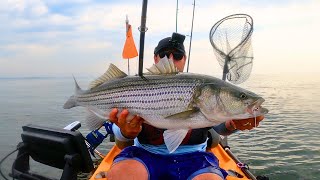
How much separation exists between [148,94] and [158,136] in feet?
4.14

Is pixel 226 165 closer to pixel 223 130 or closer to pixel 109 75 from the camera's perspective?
pixel 223 130

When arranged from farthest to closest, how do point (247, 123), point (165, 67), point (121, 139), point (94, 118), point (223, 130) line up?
point (223, 130), point (121, 139), point (94, 118), point (247, 123), point (165, 67)

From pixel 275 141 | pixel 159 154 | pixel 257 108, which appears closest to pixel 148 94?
pixel 257 108

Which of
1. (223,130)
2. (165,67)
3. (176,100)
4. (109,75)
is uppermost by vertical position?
(165,67)

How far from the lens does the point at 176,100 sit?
3.59m

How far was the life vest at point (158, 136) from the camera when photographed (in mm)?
4846

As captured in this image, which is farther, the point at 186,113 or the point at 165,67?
the point at 165,67

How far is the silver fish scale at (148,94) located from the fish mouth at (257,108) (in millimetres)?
574

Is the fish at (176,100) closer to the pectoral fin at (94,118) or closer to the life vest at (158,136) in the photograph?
the pectoral fin at (94,118)

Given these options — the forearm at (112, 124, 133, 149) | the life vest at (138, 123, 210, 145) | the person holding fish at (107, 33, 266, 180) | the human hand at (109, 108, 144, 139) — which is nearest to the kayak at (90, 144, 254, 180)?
the forearm at (112, 124, 133, 149)

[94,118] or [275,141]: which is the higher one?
[94,118]

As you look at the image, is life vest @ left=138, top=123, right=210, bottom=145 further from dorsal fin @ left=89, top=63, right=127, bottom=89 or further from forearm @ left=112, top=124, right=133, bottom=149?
dorsal fin @ left=89, top=63, right=127, bottom=89

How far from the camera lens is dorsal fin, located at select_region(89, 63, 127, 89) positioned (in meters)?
4.19

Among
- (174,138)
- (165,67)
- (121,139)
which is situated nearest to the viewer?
(174,138)
